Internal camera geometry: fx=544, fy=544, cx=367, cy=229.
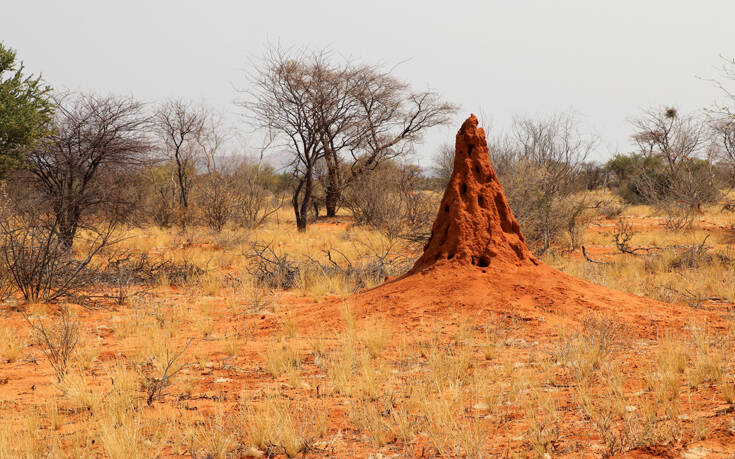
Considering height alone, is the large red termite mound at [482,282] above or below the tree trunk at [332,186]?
below

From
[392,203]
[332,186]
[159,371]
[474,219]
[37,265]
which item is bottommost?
[159,371]

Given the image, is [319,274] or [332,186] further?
[332,186]

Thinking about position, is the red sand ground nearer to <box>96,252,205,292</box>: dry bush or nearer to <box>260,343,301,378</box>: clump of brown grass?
<box>260,343,301,378</box>: clump of brown grass

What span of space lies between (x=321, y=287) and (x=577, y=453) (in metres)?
5.77

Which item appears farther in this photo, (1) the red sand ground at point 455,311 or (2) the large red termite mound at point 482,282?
(2) the large red termite mound at point 482,282

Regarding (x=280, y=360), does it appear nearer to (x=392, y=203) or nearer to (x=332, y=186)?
(x=392, y=203)

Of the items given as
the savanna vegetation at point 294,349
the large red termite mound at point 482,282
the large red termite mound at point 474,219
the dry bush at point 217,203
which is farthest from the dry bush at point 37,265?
the dry bush at point 217,203

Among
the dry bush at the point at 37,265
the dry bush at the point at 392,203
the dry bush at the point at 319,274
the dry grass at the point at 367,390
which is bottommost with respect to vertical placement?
the dry grass at the point at 367,390

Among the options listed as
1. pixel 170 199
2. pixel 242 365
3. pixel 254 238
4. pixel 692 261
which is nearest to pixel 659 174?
pixel 692 261

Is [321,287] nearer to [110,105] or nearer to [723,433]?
[723,433]

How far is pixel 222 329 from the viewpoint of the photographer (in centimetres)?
627

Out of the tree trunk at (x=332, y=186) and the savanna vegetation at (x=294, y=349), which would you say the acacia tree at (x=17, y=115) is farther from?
the tree trunk at (x=332, y=186)

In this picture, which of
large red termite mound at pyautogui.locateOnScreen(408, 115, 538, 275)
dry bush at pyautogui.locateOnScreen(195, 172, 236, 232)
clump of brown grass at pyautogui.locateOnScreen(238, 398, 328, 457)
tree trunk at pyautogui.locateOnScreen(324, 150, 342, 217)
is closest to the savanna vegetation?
clump of brown grass at pyautogui.locateOnScreen(238, 398, 328, 457)

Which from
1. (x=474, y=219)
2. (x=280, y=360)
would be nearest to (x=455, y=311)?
(x=474, y=219)
